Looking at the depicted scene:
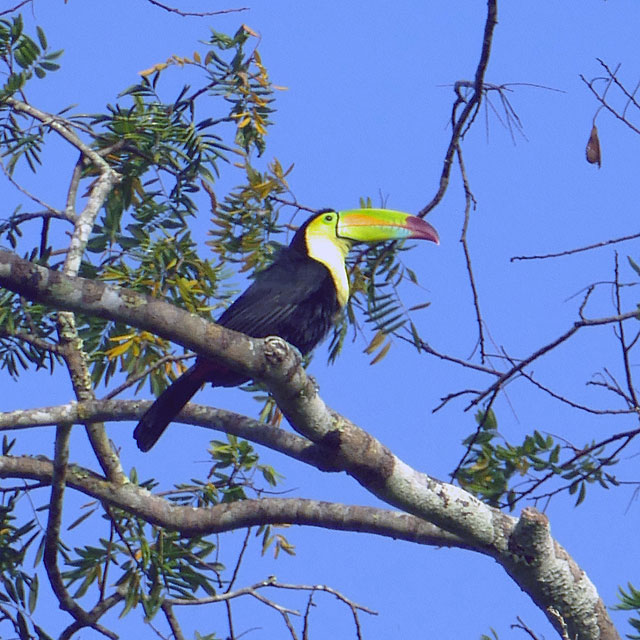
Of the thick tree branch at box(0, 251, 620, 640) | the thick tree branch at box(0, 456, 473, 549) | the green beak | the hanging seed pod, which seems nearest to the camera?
the thick tree branch at box(0, 251, 620, 640)

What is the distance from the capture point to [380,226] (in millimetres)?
5250

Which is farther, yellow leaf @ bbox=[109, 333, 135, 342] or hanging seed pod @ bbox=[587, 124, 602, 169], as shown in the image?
yellow leaf @ bbox=[109, 333, 135, 342]

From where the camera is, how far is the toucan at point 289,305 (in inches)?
159

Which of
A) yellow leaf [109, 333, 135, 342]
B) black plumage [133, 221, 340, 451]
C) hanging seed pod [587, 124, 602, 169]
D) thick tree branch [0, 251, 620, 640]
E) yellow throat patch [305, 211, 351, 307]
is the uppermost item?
yellow throat patch [305, 211, 351, 307]

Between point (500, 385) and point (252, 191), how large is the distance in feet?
4.90

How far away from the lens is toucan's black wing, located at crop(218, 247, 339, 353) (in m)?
4.52

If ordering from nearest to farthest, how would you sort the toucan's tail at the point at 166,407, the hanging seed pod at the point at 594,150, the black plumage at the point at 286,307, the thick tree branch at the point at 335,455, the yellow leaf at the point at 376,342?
the thick tree branch at the point at 335,455 → the hanging seed pod at the point at 594,150 → the toucan's tail at the point at 166,407 → the yellow leaf at the point at 376,342 → the black plumage at the point at 286,307

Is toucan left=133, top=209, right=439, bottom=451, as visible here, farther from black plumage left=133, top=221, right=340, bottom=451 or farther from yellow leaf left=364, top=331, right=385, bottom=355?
yellow leaf left=364, top=331, right=385, bottom=355

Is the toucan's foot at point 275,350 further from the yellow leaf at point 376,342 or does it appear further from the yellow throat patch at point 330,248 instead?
the yellow throat patch at point 330,248

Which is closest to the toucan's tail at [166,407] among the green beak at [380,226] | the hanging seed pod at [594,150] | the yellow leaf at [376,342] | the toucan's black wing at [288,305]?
the toucan's black wing at [288,305]

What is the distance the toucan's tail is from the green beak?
1352 millimetres

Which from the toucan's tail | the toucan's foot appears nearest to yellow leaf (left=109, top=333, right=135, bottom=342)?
the toucan's tail

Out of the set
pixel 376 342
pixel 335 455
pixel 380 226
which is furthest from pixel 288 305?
pixel 335 455

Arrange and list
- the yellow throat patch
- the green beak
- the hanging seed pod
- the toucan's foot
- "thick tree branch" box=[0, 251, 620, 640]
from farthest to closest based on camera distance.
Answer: the green beak → the yellow throat patch → the hanging seed pod → the toucan's foot → "thick tree branch" box=[0, 251, 620, 640]
